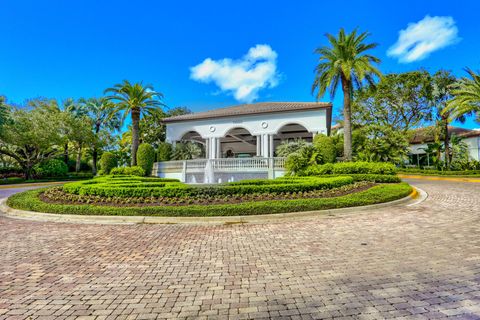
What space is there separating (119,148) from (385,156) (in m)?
36.2

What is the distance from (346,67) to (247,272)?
18007 millimetres

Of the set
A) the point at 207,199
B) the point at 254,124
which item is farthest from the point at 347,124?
→ the point at 207,199

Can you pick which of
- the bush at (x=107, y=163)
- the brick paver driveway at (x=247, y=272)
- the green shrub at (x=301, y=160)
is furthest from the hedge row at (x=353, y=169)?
the bush at (x=107, y=163)

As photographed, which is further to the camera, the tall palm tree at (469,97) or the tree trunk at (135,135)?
the tree trunk at (135,135)

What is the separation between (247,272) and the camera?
4406 millimetres

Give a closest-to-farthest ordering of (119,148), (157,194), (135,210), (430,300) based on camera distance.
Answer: (430,300)
(135,210)
(157,194)
(119,148)

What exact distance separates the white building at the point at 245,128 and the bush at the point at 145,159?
0.80 m

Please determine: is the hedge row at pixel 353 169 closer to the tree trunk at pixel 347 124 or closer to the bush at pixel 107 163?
the tree trunk at pixel 347 124

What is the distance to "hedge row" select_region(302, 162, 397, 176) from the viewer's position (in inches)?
625

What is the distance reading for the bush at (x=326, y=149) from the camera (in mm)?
18969

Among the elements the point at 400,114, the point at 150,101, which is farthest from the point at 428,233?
the point at 400,114

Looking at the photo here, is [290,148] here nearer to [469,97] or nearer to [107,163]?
[469,97]

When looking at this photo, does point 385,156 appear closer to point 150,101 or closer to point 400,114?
point 400,114

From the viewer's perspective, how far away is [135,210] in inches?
368
